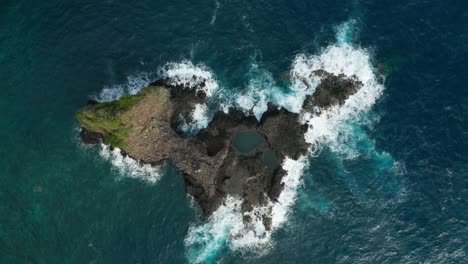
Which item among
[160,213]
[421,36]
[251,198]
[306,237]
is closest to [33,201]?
[160,213]

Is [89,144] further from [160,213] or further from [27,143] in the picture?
[160,213]

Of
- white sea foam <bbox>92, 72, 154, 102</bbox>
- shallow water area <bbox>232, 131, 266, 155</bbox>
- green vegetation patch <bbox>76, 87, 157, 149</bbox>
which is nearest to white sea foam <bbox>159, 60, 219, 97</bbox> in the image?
white sea foam <bbox>92, 72, 154, 102</bbox>

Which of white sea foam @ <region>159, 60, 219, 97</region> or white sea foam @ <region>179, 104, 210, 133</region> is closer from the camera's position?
white sea foam @ <region>179, 104, 210, 133</region>

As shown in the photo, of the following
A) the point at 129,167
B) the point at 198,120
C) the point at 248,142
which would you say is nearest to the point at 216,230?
the point at 248,142

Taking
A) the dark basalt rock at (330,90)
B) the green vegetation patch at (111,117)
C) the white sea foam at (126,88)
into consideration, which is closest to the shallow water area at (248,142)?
the dark basalt rock at (330,90)

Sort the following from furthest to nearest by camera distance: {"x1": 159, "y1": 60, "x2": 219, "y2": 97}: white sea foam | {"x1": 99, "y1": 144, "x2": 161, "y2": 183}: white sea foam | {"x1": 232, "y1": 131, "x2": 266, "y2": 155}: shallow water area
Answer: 1. {"x1": 159, "y1": 60, "x2": 219, "y2": 97}: white sea foam
2. {"x1": 99, "y1": 144, "x2": 161, "y2": 183}: white sea foam
3. {"x1": 232, "y1": 131, "x2": 266, "y2": 155}: shallow water area

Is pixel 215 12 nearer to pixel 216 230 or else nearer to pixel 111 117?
pixel 111 117

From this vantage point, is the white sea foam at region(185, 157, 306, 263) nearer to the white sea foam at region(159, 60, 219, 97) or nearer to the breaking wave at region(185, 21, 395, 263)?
the breaking wave at region(185, 21, 395, 263)
